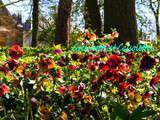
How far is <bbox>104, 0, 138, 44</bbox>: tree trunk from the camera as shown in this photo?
11266 mm

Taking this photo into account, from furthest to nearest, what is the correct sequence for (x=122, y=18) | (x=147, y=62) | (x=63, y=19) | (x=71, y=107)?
(x=63, y=19) → (x=122, y=18) → (x=71, y=107) → (x=147, y=62)

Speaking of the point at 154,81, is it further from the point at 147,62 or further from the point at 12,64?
the point at 12,64

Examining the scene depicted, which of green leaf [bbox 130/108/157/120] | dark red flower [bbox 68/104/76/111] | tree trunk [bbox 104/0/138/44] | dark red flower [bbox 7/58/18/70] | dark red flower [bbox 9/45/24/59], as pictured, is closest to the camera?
green leaf [bbox 130/108/157/120]

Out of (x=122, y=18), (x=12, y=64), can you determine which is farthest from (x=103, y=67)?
(x=122, y=18)

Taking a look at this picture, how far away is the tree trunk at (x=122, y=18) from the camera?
11.3 metres

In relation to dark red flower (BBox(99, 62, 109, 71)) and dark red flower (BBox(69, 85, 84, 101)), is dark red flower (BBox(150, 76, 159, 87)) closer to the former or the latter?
dark red flower (BBox(99, 62, 109, 71))

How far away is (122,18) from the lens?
11289mm

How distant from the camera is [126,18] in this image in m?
11.3

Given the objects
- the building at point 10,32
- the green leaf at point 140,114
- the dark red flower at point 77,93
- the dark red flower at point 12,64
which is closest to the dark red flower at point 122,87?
→ the dark red flower at point 77,93

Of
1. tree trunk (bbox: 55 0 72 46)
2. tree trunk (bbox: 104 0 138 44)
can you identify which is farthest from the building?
tree trunk (bbox: 104 0 138 44)

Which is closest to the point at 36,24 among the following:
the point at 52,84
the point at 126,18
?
the point at 126,18

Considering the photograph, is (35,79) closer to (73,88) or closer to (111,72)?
(73,88)

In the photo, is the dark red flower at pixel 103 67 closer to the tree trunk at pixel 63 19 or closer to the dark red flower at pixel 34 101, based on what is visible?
the dark red flower at pixel 34 101

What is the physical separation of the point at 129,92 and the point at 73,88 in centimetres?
39
